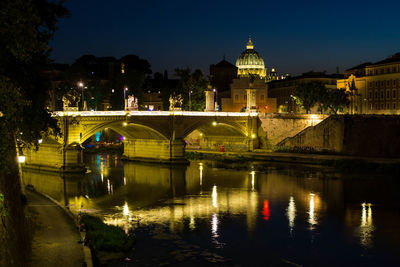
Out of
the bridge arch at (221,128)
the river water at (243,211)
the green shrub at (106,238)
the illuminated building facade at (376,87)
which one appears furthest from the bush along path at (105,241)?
the illuminated building facade at (376,87)

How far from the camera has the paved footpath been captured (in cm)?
1471

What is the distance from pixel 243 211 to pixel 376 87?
47989mm

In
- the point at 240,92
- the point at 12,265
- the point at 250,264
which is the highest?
the point at 240,92

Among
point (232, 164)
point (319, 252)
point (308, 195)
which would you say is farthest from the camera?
point (232, 164)

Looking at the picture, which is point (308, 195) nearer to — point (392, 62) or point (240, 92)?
point (392, 62)

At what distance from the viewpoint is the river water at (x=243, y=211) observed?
19.5 m

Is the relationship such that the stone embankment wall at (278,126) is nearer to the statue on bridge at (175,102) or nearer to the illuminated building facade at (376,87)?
the statue on bridge at (175,102)

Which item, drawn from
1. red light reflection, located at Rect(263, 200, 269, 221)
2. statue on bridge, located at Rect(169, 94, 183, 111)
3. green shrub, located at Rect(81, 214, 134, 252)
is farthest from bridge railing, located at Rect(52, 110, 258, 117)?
green shrub, located at Rect(81, 214, 134, 252)

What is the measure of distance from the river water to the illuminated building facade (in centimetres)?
2743

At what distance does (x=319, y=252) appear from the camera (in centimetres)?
1995

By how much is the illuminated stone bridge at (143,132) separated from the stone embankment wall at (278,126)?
3.53 feet

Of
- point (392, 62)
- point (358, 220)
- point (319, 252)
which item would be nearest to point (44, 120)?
point (319, 252)

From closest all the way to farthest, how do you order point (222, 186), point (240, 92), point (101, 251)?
point (101, 251), point (222, 186), point (240, 92)

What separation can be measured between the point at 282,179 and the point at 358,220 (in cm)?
1371
